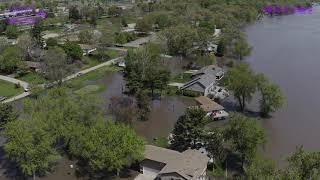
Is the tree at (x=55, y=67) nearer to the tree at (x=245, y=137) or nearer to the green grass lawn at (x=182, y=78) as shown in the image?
the green grass lawn at (x=182, y=78)

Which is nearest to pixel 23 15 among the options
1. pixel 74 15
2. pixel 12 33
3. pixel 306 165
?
pixel 74 15

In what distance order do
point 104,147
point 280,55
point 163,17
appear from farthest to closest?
point 163,17 → point 280,55 → point 104,147

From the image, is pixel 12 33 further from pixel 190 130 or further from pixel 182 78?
pixel 190 130

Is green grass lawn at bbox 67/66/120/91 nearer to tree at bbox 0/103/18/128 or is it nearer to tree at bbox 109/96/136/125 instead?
tree at bbox 109/96/136/125

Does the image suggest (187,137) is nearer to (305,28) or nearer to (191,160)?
(191,160)

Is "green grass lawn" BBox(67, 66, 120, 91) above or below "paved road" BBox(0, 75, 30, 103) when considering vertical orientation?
above

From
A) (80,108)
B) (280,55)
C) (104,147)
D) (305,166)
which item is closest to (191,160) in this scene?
(104,147)

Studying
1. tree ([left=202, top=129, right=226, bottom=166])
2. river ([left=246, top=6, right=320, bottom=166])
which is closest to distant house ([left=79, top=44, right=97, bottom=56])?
river ([left=246, top=6, right=320, bottom=166])
